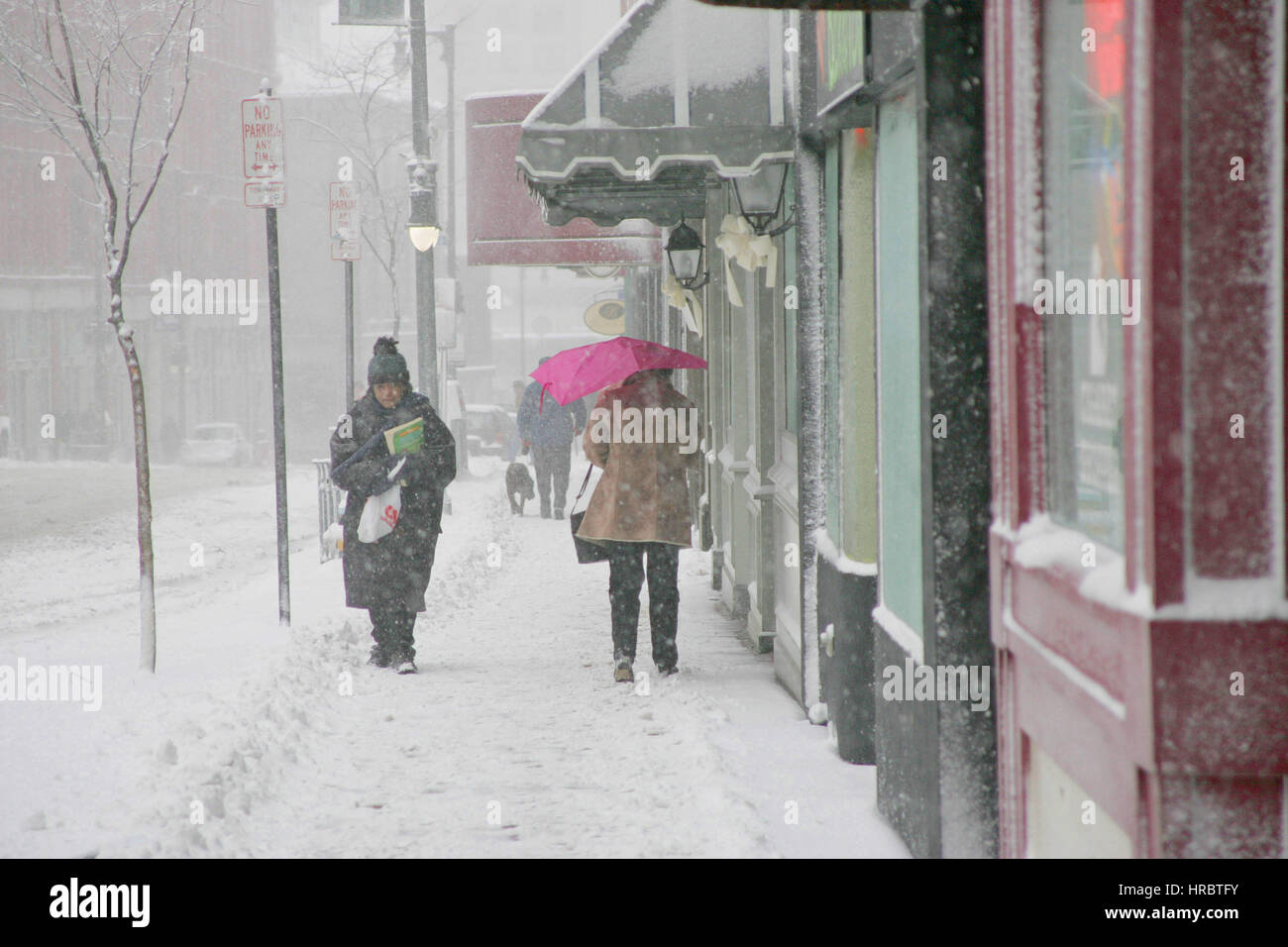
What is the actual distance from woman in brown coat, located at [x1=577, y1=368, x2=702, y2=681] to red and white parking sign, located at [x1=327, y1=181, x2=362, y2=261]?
7.48 metres

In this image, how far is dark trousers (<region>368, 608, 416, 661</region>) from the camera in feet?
26.6

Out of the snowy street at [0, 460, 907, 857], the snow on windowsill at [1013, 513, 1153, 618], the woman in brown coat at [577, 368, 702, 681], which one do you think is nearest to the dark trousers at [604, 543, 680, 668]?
the woman in brown coat at [577, 368, 702, 681]

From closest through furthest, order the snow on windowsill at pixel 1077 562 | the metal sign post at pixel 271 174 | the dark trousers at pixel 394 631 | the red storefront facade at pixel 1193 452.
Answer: the red storefront facade at pixel 1193 452
the snow on windowsill at pixel 1077 562
the dark trousers at pixel 394 631
the metal sign post at pixel 271 174

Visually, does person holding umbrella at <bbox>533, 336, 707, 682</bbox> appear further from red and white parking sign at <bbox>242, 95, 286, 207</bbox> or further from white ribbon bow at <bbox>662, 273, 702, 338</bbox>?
white ribbon bow at <bbox>662, 273, 702, 338</bbox>

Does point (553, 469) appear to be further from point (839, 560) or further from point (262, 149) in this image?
point (839, 560)

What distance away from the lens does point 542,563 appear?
13.4 m

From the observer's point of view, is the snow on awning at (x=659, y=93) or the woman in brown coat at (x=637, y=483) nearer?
the snow on awning at (x=659, y=93)

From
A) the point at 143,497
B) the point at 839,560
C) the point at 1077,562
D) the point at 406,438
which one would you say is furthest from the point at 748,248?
the point at 1077,562

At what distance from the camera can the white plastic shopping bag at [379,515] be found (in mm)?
7914

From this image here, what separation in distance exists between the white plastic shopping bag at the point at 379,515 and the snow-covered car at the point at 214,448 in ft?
96.0

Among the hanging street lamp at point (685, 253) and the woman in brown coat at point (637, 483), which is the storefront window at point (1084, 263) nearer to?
the woman in brown coat at point (637, 483)

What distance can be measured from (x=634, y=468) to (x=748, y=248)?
1482 mm

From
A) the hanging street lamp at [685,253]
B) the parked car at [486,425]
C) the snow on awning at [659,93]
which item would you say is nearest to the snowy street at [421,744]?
the hanging street lamp at [685,253]

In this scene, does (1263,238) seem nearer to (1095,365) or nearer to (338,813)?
(1095,365)
